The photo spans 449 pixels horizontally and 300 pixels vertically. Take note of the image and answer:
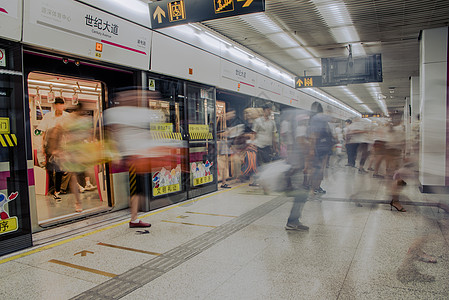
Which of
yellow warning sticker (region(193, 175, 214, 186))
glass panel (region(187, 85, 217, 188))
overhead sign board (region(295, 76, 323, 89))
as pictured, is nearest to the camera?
glass panel (region(187, 85, 217, 188))

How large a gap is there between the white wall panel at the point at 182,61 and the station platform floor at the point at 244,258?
8.43ft

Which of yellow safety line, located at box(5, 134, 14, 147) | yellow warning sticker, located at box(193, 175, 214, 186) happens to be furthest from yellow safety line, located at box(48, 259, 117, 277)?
yellow warning sticker, located at box(193, 175, 214, 186)

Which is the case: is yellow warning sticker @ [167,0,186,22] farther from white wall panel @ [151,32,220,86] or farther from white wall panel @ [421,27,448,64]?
white wall panel @ [421,27,448,64]

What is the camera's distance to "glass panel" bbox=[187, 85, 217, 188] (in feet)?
21.3

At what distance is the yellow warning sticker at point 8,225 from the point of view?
3.39m

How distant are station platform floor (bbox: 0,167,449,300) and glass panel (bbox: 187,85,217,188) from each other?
1.56 m

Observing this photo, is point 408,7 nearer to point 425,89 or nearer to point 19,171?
point 425,89

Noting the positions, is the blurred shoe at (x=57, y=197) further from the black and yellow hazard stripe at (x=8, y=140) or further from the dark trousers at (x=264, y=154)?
the dark trousers at (x=264, y=154)

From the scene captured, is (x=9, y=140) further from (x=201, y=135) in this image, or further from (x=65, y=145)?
(x=201, y=135)

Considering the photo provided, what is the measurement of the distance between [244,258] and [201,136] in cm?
393

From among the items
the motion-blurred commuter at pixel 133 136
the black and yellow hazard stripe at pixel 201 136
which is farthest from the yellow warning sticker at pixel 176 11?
the black and yellow hazard stripe at pixel 201 136

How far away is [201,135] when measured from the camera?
6785mm

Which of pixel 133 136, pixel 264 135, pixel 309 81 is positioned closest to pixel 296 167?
pixel 264 135

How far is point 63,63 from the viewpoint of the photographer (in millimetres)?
4543
